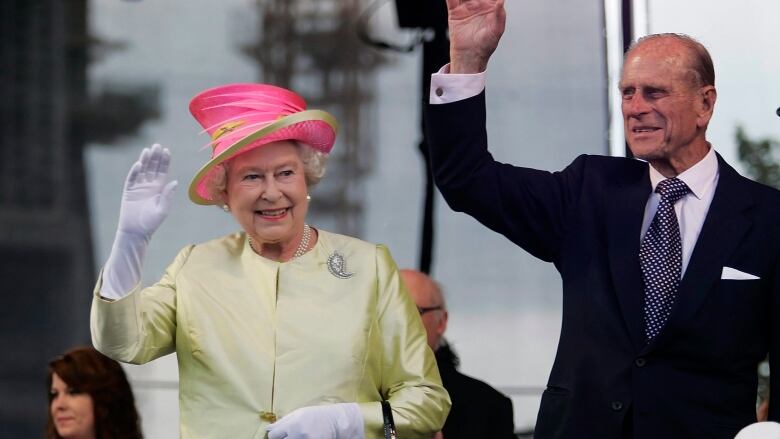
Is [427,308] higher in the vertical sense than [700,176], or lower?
lower

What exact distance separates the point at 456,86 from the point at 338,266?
531 mm

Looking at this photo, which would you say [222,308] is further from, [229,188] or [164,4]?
[164,4]

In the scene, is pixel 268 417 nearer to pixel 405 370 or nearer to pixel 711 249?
pixel 405 370

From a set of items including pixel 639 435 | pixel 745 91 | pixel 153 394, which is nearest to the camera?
pixel 639 435

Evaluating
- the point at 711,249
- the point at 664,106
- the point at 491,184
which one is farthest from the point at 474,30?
the point at 711,249

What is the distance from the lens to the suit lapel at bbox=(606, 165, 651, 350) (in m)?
2.97

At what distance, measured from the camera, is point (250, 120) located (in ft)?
10.7

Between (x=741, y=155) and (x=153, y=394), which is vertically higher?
(x=741, y=155)

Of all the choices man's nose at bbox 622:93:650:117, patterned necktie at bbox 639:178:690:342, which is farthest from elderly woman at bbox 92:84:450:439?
man's nose at bbox 622:93:650:117

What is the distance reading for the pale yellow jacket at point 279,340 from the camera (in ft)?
10.2

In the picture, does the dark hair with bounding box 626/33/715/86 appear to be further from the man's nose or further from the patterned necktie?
the patterned necktie

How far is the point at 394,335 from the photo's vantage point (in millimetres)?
3205

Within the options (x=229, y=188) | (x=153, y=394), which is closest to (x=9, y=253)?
(x=153, y=394)

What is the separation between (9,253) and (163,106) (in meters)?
0.76
